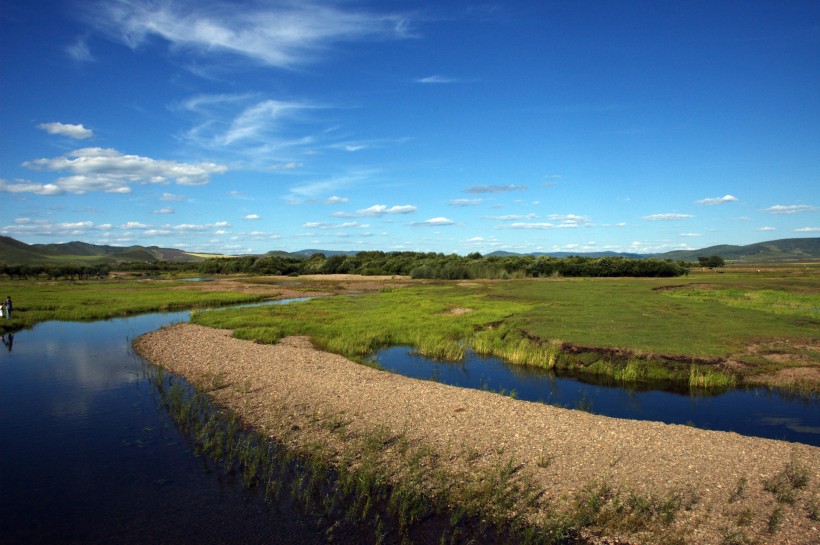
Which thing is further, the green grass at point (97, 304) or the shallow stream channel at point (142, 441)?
the green grass at point (97, 304)

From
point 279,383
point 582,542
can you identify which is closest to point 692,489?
point 582,542

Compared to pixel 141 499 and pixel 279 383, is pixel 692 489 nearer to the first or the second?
pixel 141 499

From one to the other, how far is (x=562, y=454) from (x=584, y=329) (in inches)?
754

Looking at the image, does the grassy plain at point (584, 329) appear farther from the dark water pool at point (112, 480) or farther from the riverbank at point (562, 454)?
the dark water pool at point (112, 480)

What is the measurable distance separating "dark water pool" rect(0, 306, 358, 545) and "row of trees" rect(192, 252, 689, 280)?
8837cm

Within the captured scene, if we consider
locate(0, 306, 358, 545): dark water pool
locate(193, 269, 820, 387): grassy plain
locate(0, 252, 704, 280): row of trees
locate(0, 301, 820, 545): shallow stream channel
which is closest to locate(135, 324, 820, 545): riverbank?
locate(0, 301, 820, 545): shallow stream channel

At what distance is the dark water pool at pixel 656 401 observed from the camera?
1692cm

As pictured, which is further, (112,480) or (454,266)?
(454,266)

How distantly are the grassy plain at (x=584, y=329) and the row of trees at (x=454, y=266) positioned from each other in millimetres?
48424

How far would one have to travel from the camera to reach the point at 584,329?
1227 inches

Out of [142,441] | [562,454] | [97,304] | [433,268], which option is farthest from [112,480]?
[433,268]

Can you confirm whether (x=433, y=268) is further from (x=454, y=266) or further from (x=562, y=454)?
(x=562, y=454)

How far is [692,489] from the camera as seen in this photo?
11383 millimetres

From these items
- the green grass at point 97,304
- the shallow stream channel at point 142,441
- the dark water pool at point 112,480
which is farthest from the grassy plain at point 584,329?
the dark water pool at point 112,480
